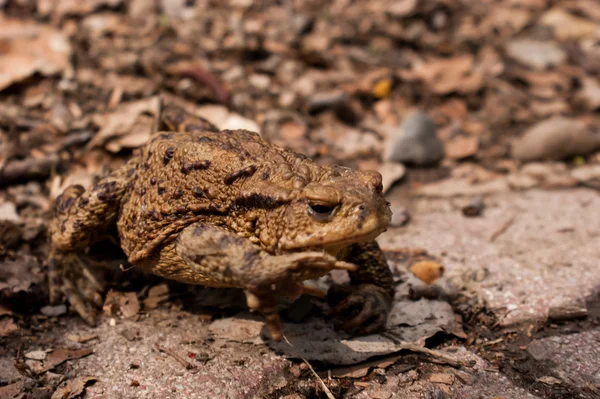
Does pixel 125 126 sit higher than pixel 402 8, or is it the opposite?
pixel 402 8

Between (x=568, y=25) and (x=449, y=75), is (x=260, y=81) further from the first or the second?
(x=568, y=25)

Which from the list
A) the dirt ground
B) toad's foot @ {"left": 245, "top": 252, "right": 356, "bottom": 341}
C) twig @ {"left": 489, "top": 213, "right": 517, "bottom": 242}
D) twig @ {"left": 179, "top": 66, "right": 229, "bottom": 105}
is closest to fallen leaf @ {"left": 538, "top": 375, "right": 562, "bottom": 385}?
the dirt ground

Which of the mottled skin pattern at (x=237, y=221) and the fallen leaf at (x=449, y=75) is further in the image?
the fallen leaf at (x=449, y=75)

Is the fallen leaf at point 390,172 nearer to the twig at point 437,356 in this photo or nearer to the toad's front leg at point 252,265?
the twig at point 437,356

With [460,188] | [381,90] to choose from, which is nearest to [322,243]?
[460,188]

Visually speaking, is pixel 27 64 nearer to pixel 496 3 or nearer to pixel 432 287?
pixel 432 287

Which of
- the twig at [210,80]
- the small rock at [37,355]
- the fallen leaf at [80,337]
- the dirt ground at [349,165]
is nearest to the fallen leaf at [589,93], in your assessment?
the dirt ground at [349,165]
